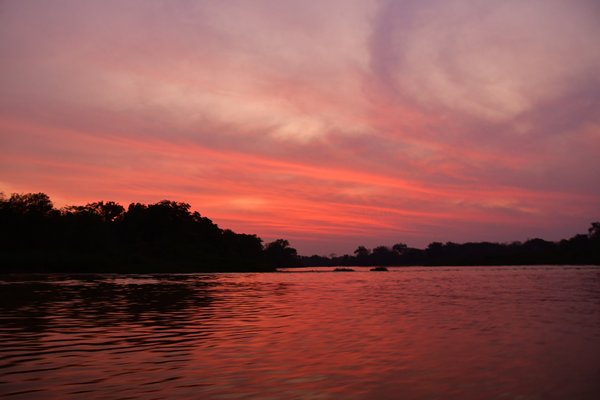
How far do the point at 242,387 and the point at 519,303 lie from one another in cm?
3586

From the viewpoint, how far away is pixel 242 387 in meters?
14.3

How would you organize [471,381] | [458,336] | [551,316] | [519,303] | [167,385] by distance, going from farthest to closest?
1. [519,303]
2. [551,316]
3. [458,336]
4. [471,381]
5. [167,385]

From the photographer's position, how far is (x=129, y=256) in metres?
158

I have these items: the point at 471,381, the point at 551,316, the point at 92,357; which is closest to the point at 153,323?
the point at 92,357

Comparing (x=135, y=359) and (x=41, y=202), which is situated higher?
(x=41, y=202)

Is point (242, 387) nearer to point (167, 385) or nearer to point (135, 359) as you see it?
point (167, 385)

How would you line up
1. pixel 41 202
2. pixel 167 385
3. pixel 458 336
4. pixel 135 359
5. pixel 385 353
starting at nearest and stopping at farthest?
pixel 167 385
pixel 135 359
pixel 385 353
pixel 458 336
pixel 41 202

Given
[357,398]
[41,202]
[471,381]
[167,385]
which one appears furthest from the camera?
[41,202]

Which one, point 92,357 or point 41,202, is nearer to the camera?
point 92,357

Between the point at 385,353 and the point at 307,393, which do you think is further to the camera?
the point at 385,353

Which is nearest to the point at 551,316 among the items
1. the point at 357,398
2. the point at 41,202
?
the point at 357,398

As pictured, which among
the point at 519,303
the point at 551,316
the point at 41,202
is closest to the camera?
the point at 551,316

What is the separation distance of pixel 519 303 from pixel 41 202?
14850cm

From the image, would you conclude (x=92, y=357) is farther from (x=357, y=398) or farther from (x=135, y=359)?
(x=357, y=398)
